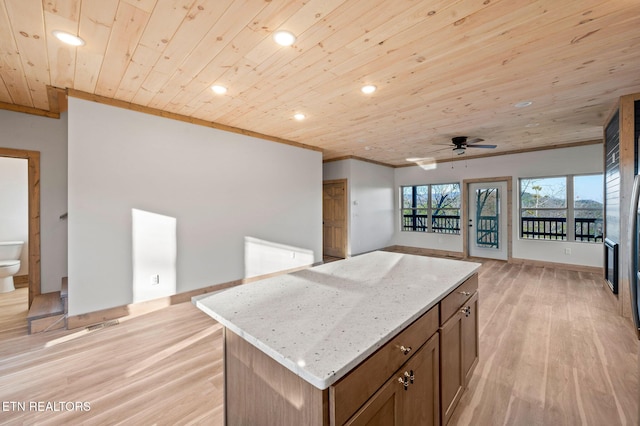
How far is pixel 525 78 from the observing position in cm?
256

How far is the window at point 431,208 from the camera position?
276 inches

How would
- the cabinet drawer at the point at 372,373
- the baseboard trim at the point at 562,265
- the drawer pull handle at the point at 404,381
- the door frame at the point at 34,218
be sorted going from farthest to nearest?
the baseboard trim at the point at 562,265, the door frame at the point at 34,218, the drawer pull handle at the point at 404,381, the cabinet drawer at the point at 372,373

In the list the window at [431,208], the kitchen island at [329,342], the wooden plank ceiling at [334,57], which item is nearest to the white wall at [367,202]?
the window at [431,208]

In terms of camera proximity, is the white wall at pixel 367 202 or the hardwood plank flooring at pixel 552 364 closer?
the hardwood plank flooring at pixel 552 364

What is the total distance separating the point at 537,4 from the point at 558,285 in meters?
4.48

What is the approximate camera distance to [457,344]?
5.25 ft

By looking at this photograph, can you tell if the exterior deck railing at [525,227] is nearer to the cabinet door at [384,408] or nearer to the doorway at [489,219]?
the doorway at [489,219]

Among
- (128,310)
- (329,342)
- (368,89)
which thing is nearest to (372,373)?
(329,342)

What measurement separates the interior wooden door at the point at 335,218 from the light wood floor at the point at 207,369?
11.9 ft

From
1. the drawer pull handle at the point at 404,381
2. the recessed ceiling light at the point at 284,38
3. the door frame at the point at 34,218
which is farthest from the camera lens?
the door frame at the point at 34,218

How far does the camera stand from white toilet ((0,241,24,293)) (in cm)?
400

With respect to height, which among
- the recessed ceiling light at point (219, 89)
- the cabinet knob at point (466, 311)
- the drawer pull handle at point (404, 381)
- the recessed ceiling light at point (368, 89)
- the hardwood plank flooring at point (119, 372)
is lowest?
the hardwood plank flooring at point (119, 372)

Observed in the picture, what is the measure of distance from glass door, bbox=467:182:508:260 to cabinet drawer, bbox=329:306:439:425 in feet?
20.8

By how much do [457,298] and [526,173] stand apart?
5.85m
